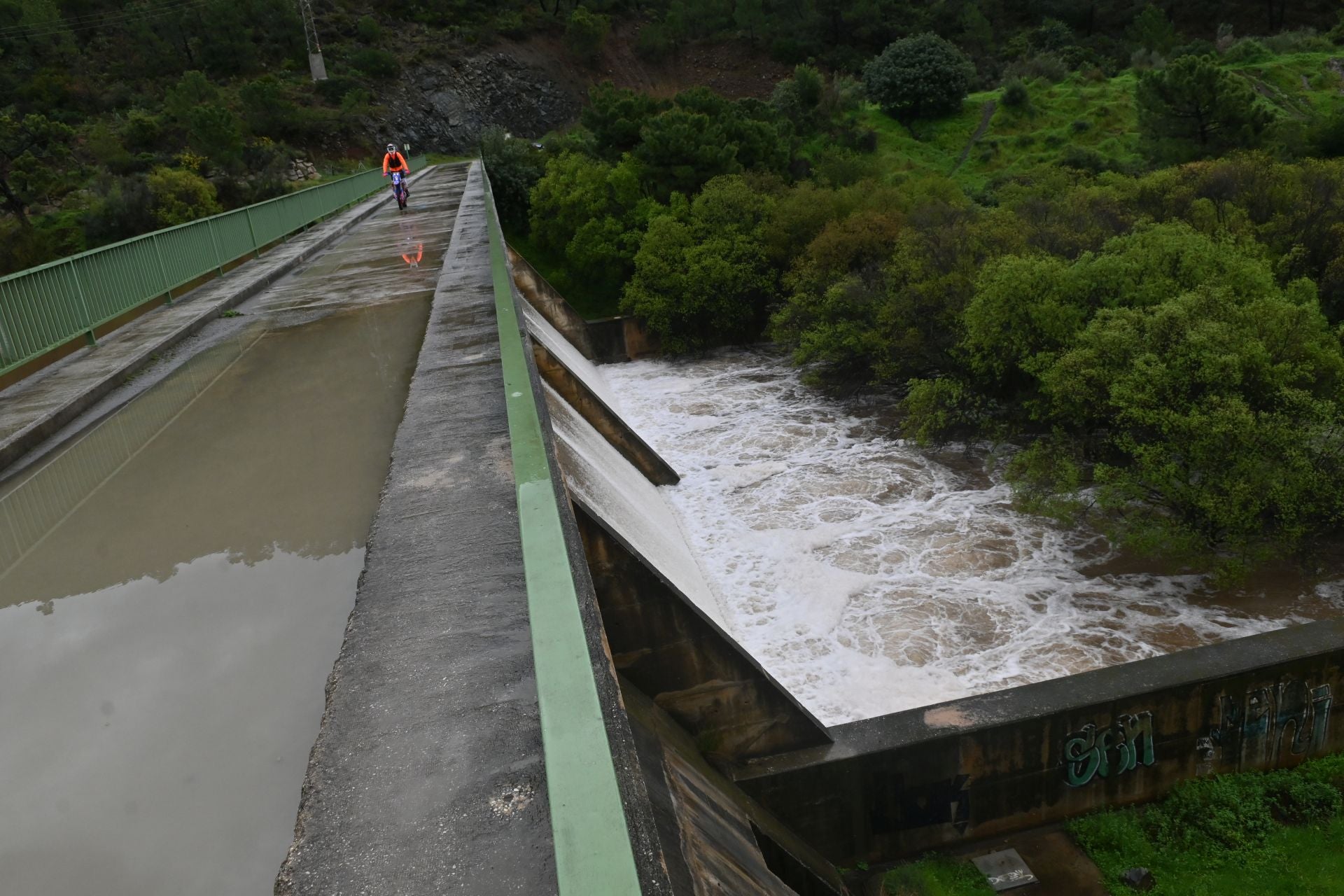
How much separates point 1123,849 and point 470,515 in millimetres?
8127

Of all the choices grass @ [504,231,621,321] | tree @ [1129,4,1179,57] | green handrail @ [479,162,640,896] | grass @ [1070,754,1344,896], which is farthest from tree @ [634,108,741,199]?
tree @ [1129,4,1179,57]

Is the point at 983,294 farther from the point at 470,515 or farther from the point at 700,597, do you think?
the point at 470,515

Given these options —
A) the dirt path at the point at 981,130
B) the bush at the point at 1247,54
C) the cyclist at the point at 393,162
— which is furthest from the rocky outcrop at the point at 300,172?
the bush at the point at 1247,54

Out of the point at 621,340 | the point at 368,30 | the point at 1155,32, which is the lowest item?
the point at 621,340

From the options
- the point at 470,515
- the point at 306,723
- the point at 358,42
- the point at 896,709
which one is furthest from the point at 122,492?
the point at 358,42

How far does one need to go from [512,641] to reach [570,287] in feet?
97.8

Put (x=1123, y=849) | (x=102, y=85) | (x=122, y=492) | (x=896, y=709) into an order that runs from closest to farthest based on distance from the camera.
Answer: (x=122, y=492), (x=1123, y=849), (x=896, y=709), (x=102, y=85)

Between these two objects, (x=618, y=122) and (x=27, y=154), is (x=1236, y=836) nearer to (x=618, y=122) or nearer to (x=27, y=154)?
(x=618, y=122)

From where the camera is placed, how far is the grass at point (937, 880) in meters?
9.22

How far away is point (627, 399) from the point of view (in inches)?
993

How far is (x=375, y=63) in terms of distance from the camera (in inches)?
2387

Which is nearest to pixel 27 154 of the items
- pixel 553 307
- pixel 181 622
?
pixel 553 307

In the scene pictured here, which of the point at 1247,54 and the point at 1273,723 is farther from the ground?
the point at 1247,54

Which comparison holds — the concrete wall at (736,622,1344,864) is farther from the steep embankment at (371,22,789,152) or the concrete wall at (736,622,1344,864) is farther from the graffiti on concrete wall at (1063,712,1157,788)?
the steep embankment at (371,22,789,152)
